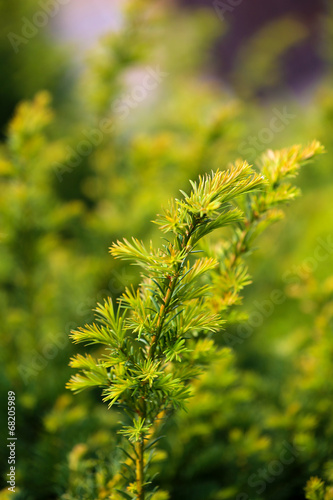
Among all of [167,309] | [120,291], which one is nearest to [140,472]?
[167,309]

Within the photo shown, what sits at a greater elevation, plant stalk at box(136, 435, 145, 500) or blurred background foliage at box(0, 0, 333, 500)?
blurred background foliage at box(0, 0, 333, 500)

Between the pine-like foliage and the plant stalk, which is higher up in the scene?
the pine-like foliage

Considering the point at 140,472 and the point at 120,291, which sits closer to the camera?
the point at 140,472

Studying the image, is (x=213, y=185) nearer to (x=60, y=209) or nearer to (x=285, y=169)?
(x=285, y=169)

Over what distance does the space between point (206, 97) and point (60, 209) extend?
47 centimetres

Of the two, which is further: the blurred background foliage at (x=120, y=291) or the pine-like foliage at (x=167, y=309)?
the blurred background foliage at (x=120, y=291)

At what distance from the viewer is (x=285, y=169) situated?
0.98 feet

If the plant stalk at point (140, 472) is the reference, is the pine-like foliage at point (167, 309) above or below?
above

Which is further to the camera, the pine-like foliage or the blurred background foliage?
the blurred background foliage

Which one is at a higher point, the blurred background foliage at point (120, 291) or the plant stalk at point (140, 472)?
the blurred background foliage at point (120, 291)

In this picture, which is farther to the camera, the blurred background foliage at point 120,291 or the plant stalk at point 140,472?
the blurred background foliage at point 120,291

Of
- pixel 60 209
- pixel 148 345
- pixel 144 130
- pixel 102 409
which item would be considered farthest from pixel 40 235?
pixel 144 130

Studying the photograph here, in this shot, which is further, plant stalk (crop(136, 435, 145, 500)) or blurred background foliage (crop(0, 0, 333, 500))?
blurred background foliage (crop(0, 0, 333, 500))

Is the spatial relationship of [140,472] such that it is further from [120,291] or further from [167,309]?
[120,291]
